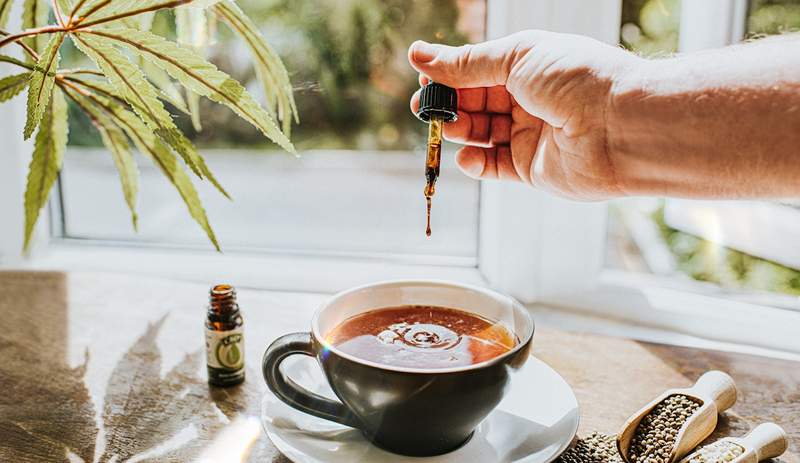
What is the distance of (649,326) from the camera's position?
3.68 feet

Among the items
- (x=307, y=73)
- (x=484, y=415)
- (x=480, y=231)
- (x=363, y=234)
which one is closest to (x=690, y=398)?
(x=484, y=415)

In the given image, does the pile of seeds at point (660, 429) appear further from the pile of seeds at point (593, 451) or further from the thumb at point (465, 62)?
the thumb at point (465, 62)

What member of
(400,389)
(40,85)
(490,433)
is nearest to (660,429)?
(490,433)

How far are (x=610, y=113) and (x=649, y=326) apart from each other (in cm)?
51

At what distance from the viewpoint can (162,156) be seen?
33.3 inches

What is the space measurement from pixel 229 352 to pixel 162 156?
0.26m

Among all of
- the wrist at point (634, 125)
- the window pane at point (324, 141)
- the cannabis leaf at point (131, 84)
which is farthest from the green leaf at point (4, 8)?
the wrist at point (634, 125)

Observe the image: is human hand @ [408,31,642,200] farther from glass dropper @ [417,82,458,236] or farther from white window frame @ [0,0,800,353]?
white window frame @ [0,0,800,353]

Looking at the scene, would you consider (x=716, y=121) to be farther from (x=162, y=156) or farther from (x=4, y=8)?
(x=4, y=8)

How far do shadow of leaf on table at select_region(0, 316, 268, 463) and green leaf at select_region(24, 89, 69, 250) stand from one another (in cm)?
19

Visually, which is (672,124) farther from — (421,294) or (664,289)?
(664,289)

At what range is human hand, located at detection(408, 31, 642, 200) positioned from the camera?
0.75m

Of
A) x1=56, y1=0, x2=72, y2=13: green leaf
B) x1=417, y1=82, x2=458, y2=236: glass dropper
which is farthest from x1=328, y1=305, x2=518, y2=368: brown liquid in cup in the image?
x1=56, y1=0, x2=72, y2=13: green leaf

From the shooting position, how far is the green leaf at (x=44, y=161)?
82 cm
